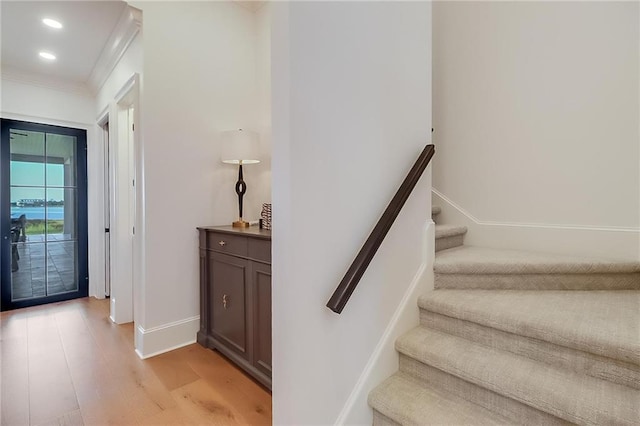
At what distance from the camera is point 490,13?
2.39 metres

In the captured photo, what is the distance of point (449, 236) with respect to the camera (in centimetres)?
228

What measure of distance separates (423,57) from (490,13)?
1111mm

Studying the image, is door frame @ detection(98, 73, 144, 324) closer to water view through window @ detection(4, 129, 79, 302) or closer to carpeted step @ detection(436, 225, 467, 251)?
water view through window @ detection(4, 129, 79, 302)

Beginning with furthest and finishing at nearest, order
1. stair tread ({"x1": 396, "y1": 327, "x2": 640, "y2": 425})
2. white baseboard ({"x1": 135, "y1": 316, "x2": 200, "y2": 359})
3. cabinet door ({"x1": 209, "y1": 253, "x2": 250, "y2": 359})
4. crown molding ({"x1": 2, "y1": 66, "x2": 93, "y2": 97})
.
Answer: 1. crown molding ({"x1": 2, "y1": 66, "x2": 93, "y2": 97})
2. white baseboard ({"x1": 135, "y1": 316, "x2": 200, "y2": 359})
3. cabinet door ({"x1": 209, "y1": 253, "x2": 250, "y2": 359})
4. stair tread ({"x1": 396, "y1": 327, "x2": 640, "y2": 425})

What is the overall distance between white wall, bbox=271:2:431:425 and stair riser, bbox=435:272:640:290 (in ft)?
1.50

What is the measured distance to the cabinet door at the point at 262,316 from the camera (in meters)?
1.90

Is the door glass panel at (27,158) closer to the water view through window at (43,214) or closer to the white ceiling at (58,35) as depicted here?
the water view through window at (43,214)

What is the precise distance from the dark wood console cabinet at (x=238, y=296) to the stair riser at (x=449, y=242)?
3.90 feet

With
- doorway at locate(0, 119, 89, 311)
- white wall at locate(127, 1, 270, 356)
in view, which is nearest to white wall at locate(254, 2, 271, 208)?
white wall at locate(127, 1, 270, 356)

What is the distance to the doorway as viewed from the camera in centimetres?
356

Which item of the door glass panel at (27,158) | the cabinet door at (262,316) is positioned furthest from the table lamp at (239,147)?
the door glass panel at (27,158)

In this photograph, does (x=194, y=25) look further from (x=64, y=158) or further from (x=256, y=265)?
(x=64, y=158)

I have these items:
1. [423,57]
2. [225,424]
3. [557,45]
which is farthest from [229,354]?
[557,45]

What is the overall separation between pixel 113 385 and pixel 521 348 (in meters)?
2.36
